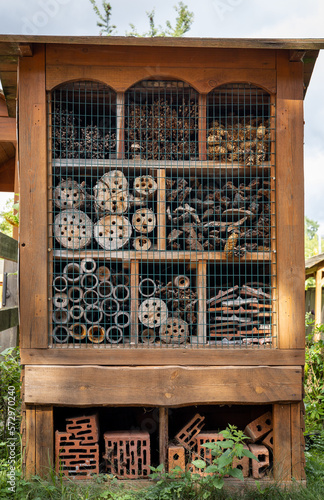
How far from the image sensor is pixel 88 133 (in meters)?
3.87

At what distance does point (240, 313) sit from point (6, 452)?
2335 mm

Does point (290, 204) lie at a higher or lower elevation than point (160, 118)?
lower

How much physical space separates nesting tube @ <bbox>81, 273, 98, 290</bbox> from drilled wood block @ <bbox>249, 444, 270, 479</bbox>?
1.79 meters

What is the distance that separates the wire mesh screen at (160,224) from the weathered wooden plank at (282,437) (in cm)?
52

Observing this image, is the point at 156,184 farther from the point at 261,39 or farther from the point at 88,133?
the point at 261,39

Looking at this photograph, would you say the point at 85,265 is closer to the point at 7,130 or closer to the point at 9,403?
the point at 9,403

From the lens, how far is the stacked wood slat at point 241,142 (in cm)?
361

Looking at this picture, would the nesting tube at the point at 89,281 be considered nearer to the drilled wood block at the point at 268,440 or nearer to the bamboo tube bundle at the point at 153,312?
the bamboo tube bundle at the point at 153,312

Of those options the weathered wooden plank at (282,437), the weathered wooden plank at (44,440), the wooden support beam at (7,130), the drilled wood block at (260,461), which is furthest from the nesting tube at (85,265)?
the wooden support beam at (7,130)

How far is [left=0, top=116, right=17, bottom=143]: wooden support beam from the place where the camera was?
6074 mm

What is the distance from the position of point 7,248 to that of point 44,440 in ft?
5.84

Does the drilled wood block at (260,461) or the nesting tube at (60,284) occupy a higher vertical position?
the nesting tube at (60,284)

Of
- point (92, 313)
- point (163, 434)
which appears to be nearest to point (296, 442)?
point (163, 434)

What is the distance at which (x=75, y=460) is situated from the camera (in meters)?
3.41
